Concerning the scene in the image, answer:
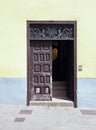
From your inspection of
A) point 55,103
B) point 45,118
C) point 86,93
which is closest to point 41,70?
point 55,103

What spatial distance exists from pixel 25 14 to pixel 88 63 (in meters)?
2.64

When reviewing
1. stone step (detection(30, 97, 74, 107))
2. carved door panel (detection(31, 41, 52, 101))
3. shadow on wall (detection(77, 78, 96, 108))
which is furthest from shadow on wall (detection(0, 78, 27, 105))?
shadow on wall (detection(77, 78, 96, 108))

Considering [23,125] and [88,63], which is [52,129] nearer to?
[23,125]

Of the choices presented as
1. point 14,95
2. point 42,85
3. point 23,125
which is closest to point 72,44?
point 42,85

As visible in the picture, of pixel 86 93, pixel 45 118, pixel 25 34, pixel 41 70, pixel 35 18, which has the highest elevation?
pixel 35 18

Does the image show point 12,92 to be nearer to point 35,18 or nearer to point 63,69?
point 35,18

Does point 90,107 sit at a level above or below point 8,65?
→ below

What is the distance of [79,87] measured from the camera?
481 inches

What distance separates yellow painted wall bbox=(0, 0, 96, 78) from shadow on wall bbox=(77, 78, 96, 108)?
A: 24 centimetres

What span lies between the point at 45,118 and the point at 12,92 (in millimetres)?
2183

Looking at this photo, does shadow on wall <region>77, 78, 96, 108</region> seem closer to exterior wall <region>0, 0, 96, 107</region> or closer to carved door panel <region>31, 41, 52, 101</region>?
exterior wall <region>0, 0, 96, 107</region>

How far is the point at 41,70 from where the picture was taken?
12.7m

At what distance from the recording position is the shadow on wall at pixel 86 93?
12.2m

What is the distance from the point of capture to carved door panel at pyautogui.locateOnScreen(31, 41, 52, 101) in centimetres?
1260
